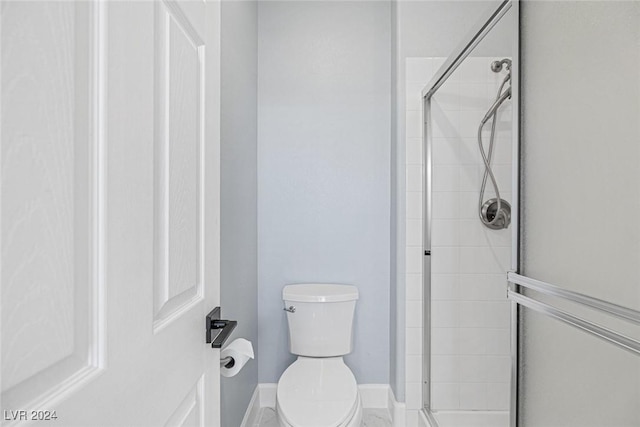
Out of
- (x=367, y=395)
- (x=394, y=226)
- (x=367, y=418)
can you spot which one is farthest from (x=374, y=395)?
(x=394, y=226)

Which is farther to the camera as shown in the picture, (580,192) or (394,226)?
(394,226)

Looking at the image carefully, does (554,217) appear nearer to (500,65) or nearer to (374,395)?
(500,65)

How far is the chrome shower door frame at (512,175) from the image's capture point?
1.12 m

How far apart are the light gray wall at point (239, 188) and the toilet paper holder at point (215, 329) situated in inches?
30.5

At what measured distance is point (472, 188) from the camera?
176cm

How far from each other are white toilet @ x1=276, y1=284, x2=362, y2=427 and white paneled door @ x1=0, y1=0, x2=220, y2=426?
1.35 metres

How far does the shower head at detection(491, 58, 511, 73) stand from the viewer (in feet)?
4.17

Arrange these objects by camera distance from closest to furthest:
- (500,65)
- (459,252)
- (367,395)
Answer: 1. (500,65)
2. (459,252)
3. (367,395)

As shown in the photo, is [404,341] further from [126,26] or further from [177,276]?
[126,26]

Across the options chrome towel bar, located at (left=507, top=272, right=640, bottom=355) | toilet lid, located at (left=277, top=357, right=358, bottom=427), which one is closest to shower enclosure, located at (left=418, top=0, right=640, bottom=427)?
chrome towel bar, located at (left=507, top=272, right=640, bottom=355)

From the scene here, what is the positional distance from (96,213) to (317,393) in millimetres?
1746

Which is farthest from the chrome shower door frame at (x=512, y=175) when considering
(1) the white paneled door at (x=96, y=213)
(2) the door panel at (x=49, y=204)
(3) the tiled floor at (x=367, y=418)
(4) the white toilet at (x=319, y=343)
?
(2) the door panel at (x=49, y=204)

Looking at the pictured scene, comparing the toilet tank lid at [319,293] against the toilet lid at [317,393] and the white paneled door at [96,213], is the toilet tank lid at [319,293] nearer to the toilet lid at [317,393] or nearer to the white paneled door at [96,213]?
the toilet lid at [317,393]

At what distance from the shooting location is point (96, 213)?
425mm
